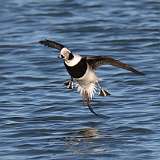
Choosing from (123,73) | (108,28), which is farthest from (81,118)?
(108,28)

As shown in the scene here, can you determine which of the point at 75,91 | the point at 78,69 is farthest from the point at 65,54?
the point at 75,91

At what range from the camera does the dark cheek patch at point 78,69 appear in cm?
953

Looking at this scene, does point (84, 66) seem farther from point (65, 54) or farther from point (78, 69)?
point (65, 54)

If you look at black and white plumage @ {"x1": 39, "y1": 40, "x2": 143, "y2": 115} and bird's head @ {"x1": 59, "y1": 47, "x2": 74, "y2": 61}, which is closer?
bird's head @ {"x1": 59, "y1": 47, "x2": 74, "y2": 61}

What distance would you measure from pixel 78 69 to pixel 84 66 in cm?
11

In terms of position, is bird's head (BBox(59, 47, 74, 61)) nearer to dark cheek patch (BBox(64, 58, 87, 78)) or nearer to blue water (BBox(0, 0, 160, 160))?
dark cheek patch (BBox(64, 58, 87, 78))

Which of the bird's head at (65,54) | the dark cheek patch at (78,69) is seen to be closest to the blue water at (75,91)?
the dark cheek patch at (78,69)

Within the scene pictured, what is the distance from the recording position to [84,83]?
9.92 meters

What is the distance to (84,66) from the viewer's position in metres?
9.66

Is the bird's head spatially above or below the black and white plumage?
above

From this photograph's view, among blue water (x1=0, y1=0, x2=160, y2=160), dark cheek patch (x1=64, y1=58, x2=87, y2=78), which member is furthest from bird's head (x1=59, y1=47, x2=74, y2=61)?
blue water (x1=0, y1=0, x2=160, y2=160)

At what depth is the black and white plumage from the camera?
372 inches

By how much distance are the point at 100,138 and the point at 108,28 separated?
689cm

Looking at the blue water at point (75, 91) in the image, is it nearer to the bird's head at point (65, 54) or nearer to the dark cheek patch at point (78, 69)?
the dark cheek patch at point (78, 69)
